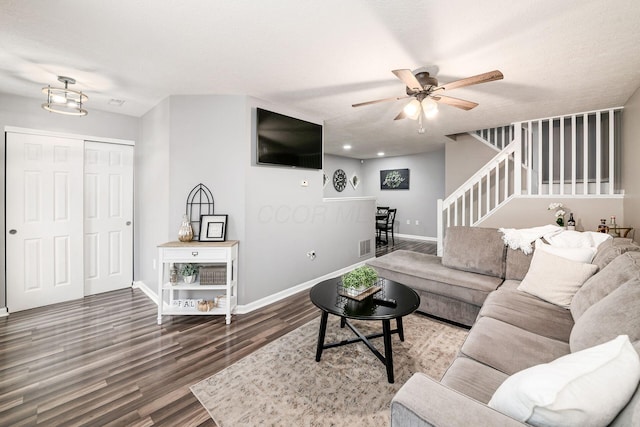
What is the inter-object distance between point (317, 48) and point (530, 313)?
8.19ft

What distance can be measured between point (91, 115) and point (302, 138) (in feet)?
8.95

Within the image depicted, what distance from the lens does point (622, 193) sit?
3.63 meters

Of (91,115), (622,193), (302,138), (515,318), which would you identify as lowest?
(515,318)

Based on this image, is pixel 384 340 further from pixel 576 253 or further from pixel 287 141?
pixel 287 141

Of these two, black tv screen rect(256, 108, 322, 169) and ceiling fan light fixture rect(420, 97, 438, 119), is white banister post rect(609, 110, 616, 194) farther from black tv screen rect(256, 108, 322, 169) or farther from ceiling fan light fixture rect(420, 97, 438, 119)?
black tv screen rect(256, 108, 322, 169)

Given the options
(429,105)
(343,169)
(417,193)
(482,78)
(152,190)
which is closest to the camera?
(482,78)

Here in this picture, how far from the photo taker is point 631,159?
3.16m

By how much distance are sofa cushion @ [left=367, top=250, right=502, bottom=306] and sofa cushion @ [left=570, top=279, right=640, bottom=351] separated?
1.15 meters

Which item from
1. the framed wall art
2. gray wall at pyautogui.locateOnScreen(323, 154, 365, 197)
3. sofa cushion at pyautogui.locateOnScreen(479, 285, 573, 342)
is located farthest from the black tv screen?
the framed wall art

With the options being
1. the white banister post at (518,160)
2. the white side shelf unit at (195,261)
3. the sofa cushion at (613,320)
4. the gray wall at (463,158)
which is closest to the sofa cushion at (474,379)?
the sofa cushion at (613,320)

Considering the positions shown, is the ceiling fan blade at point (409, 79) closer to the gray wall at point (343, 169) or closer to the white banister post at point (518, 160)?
the white banister post at point (518, 160)

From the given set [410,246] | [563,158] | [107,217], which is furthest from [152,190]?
[563,158]

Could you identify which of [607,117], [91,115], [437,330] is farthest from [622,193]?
[91,115]

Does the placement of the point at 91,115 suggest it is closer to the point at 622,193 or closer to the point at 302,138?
the point at 302,138
